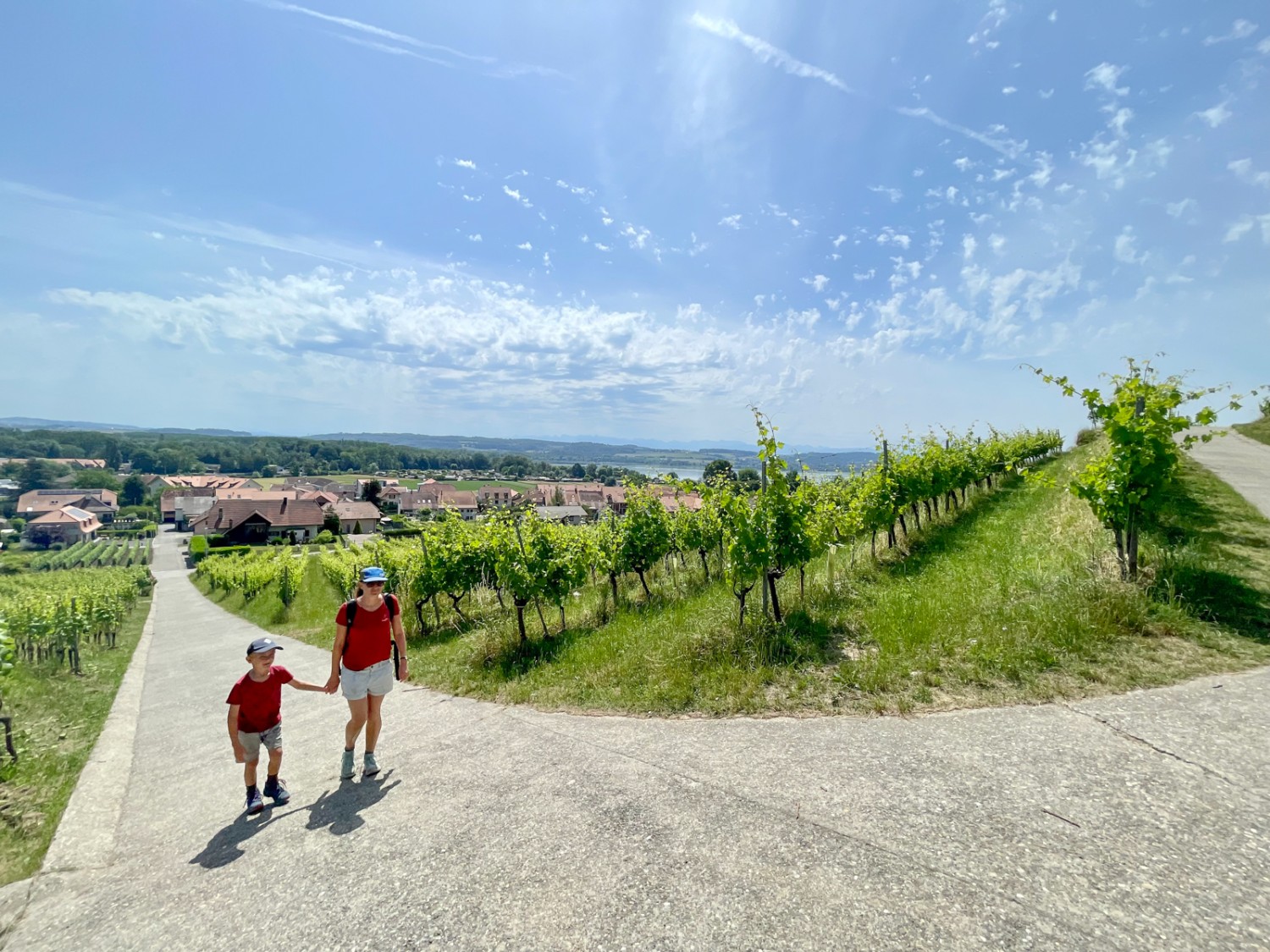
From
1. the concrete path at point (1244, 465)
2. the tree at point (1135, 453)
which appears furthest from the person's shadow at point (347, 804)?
the concrete path at point (1244, 465)

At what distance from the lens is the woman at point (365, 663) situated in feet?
16.4

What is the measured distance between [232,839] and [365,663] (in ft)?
4.97

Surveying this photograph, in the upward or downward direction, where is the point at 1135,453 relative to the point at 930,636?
upward

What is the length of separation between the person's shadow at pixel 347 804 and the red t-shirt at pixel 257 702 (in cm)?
83

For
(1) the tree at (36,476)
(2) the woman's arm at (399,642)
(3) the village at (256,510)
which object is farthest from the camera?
(1) the tree at (36,476)

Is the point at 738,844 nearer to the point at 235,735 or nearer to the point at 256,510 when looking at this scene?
the point at 235,735

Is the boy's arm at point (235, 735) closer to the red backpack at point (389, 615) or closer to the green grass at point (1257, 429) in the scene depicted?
the red backpack at point (389, 615)

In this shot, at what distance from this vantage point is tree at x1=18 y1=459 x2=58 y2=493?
129250mm

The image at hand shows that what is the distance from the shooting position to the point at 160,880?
376 centimetres

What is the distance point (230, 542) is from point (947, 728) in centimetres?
8270

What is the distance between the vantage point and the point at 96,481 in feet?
434

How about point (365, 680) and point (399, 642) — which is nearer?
point (365, 680)

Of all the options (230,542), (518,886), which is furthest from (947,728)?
(230,542)

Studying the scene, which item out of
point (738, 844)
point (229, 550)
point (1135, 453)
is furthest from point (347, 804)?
point (229, 550)
